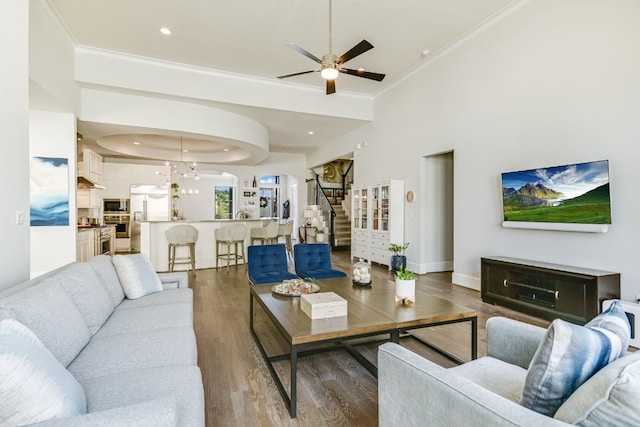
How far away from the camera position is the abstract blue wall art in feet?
15.9

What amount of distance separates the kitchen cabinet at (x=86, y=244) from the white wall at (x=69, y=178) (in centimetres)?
38

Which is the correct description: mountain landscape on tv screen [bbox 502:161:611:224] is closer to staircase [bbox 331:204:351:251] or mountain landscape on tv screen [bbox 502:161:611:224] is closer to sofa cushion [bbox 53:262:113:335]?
sofa cushion [bbox 53:262:113:335]

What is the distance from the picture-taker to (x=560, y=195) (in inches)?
150

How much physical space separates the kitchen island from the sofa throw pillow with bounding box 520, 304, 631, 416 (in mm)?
6469

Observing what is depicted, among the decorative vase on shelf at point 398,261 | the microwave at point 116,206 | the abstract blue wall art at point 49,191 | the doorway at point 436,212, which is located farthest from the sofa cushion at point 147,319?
the microwave at point 116,206

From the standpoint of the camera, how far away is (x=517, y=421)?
35.3 inches

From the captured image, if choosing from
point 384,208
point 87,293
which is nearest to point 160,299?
point 87,293

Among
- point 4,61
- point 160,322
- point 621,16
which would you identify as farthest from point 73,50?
point 621,16

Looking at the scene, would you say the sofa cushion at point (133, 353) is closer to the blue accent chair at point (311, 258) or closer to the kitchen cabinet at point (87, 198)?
the blue accent chair at point (311, 258)

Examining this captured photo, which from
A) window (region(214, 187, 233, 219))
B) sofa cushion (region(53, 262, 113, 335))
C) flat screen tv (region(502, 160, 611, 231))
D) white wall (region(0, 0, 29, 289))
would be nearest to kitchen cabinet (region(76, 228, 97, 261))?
white wall (region(0, 0, 29, 289))

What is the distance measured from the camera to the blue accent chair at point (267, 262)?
13.0 feet

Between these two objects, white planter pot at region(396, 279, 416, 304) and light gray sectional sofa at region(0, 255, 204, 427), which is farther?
white planter pot at region(396, 279, 416, 304)

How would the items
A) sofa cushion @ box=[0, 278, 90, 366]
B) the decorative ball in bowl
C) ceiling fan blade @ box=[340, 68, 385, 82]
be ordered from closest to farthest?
sofa cushion @ box=[0, 278, 90, 366], the decorative ball in bowl, ceiling fan blade @ box=[340, 68, 385, 82]

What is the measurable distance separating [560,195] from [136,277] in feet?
15.3
